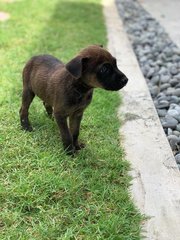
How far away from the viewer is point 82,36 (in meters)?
7.99

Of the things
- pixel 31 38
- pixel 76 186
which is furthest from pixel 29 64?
pixel 31 38

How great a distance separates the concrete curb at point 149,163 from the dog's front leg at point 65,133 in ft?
1.78

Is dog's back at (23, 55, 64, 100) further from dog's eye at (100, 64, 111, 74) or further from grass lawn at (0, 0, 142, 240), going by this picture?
dog's eye at (100, 64, 111, 74)

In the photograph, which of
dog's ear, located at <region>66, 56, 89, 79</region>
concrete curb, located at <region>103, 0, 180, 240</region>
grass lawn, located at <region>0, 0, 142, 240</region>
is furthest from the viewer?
dog's ear, located at <region>66, 56, 89, 79</region>

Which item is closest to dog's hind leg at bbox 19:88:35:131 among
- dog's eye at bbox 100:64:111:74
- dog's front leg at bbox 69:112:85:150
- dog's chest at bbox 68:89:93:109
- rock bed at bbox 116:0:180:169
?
dog's front leg at bbox 69:112:85:150

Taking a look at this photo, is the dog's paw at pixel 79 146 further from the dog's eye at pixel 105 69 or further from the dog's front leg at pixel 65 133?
the dog's eye at pixel 105 69

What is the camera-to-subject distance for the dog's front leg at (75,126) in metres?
4.06

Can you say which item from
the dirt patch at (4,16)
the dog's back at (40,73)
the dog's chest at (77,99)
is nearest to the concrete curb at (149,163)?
the dog's chest at (77,99)

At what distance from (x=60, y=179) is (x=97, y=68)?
0.93 m

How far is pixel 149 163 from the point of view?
156 inches

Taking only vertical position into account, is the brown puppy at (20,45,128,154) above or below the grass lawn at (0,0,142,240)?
above

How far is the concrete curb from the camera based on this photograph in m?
3.19

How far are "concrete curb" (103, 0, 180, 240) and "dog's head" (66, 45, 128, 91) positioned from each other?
0.81m

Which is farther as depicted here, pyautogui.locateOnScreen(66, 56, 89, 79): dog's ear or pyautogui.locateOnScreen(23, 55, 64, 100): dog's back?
pyautogui.locateOnScreen(23, 55, 64, 100): dog's back
